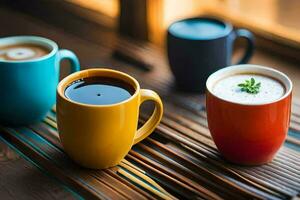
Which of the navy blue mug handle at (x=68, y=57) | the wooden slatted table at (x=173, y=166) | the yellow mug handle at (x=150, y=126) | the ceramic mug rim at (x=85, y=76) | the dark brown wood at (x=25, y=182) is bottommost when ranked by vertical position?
the wooden slatted table at (x=173, y=166)

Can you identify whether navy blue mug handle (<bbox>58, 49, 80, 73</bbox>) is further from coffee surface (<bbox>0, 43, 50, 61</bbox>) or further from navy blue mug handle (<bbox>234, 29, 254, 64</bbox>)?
navy blue mug handle (<bbox>234, 29, 254, 64</bbox>)

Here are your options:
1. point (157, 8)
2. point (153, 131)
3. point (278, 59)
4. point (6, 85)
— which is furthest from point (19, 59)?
point (278, 59)

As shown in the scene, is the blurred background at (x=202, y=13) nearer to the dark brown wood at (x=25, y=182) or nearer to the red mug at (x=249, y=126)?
the red mug at (x=249, y=126)

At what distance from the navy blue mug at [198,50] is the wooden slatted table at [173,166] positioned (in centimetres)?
3

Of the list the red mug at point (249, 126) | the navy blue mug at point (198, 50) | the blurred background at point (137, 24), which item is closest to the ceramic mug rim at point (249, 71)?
the red mug at point (249, 126)

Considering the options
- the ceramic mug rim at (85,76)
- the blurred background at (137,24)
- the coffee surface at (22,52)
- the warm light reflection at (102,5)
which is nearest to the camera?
the ceramic mug rim at (85,76)

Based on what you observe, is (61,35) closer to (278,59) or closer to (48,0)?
(48,0)

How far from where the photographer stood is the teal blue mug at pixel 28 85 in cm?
69

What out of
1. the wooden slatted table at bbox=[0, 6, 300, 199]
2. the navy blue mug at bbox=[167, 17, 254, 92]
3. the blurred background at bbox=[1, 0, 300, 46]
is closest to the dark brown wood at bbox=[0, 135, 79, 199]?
the wooden slatted table at bbox=[0, 6, 300, 199]

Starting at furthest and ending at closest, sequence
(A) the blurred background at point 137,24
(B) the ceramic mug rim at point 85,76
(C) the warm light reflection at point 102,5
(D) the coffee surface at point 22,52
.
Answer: (C) the warm light reflection at point 102,5 < (A) the blurred background at point 137,24 < (D) the coffee surface at point 22,52 < (B) the ceramic mug rim at point 85,76

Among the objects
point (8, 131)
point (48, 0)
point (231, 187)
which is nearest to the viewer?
point (231, 187)

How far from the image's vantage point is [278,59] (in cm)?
90

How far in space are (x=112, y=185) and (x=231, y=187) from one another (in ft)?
0.43

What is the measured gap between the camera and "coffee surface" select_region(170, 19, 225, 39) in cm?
79
